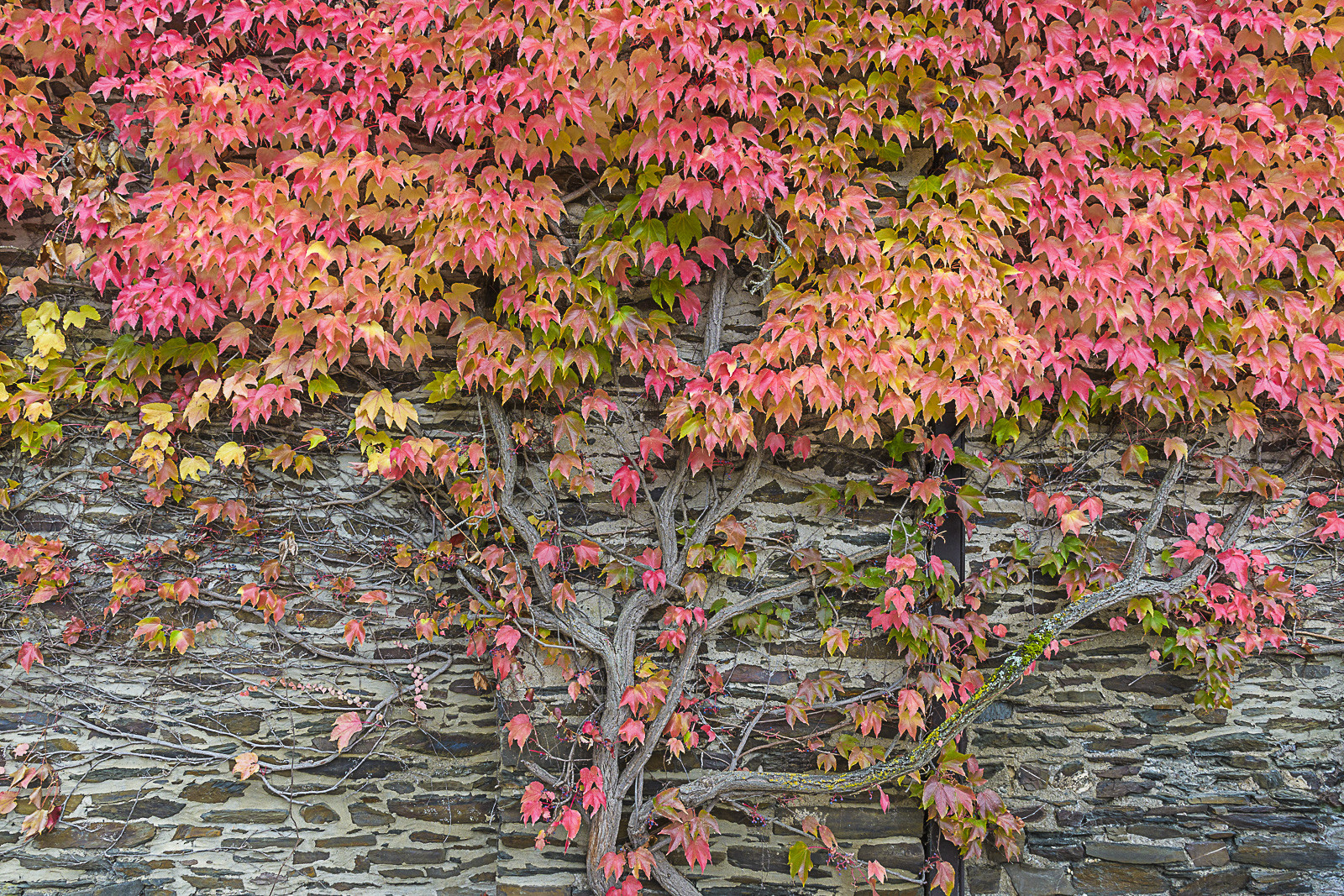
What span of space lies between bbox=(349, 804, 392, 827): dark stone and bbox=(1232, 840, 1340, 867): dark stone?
12.0 feet

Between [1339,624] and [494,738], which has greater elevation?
[1339,624]

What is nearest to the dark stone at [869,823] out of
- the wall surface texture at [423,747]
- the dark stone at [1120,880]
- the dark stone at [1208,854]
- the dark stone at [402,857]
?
the wall surface texture at [423,747]

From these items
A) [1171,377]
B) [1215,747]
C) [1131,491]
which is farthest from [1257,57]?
[1215,747]

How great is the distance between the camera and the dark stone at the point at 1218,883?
3148 mm

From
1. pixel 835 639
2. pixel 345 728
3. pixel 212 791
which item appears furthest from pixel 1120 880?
pixel 212 791

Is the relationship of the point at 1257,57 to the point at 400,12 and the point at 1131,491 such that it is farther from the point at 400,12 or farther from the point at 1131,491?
the point at 400,12

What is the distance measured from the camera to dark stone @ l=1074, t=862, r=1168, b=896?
10.3 feet

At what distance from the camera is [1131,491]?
3205 mm

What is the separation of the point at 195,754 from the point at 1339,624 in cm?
497

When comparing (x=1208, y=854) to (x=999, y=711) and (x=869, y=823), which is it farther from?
(x=869, y=823)

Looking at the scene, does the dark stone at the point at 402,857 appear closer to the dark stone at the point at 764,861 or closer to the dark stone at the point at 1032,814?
the dark stone at the point at 764,861

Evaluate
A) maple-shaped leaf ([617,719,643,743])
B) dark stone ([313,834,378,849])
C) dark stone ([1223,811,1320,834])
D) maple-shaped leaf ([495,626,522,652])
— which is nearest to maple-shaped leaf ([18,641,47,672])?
dark stone ([313,834,378,849])

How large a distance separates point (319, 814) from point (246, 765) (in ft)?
1.19

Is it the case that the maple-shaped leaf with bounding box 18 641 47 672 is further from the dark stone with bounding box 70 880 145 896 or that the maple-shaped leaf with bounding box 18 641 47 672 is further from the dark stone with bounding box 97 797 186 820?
the dark stone with bounding box 70 880 145 896
